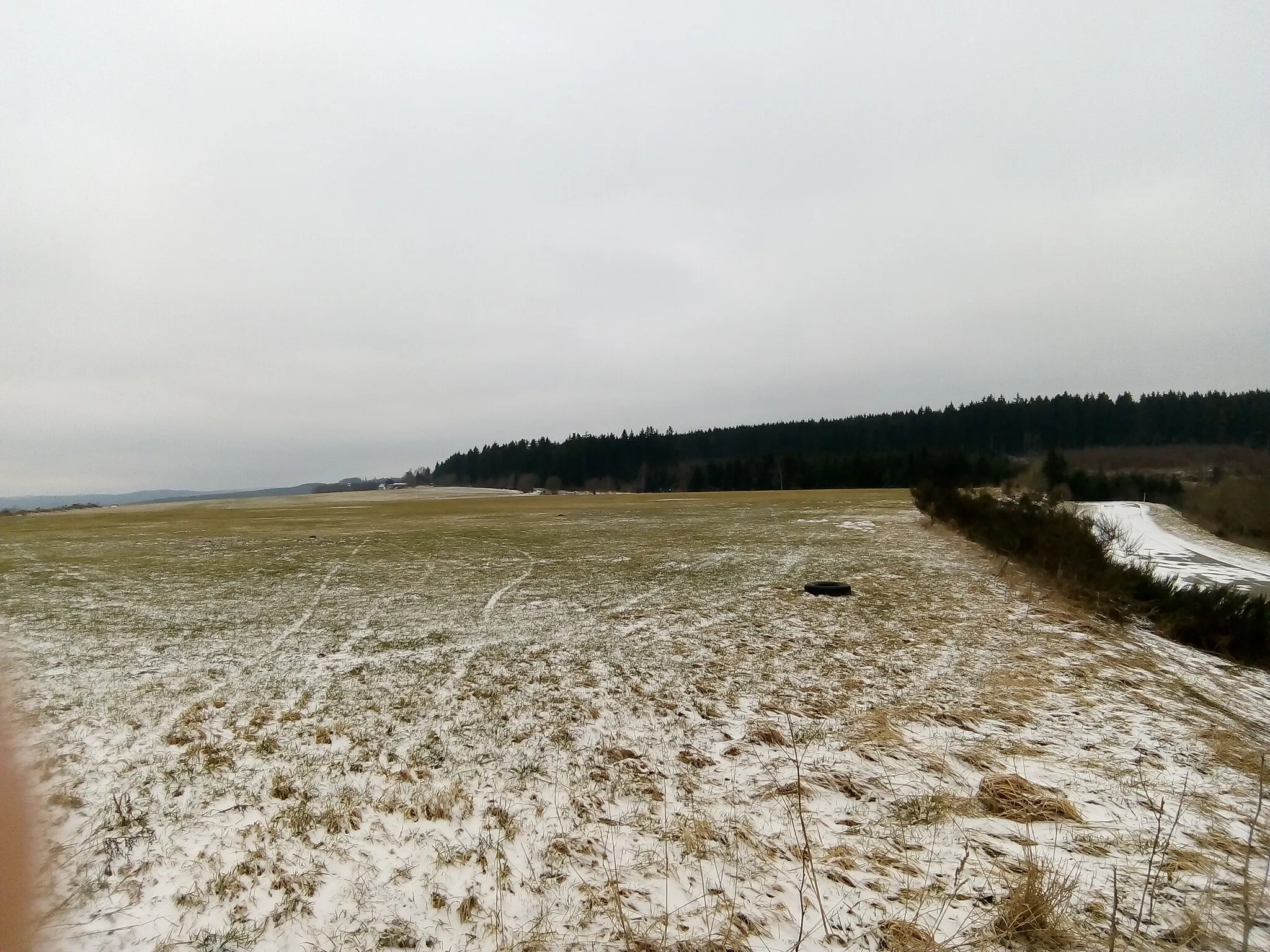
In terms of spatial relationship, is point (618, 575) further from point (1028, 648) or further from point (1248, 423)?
point (1248, 423)

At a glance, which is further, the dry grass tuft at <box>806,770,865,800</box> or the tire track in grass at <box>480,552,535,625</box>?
the tire track in grass at <box>480,552,535,625</box>

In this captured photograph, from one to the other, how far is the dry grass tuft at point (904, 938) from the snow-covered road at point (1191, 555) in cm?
1598

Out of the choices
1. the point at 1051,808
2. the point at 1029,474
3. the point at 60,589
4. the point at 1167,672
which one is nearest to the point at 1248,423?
the point at 1029,474

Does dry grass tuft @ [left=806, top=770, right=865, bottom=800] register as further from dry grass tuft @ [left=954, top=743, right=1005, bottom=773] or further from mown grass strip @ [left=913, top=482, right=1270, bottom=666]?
mown grass strip @ [left=913, top=482, right=1270, bottom=666]

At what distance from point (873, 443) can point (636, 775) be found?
158 metres

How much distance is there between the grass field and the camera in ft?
13.7

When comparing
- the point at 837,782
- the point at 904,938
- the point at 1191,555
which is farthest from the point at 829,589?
the point at 1191,555

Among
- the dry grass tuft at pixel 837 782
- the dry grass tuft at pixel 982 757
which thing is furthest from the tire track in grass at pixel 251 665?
the dry grass tuft at pixel 982 757

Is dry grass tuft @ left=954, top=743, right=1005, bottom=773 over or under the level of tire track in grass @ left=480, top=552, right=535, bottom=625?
under

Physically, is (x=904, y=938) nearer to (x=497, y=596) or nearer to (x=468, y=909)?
(x=468, y=909)

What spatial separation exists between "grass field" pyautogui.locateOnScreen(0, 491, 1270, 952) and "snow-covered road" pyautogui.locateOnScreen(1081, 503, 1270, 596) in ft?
34.9

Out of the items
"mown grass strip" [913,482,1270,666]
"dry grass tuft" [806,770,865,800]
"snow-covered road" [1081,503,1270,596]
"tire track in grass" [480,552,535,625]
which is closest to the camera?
"dry grass tuft" [806,770,865,800]

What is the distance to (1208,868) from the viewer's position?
14.7 feet

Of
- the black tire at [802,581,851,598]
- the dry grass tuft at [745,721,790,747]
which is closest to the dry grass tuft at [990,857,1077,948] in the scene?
the dry grass tuft at [745,721,790,747]
